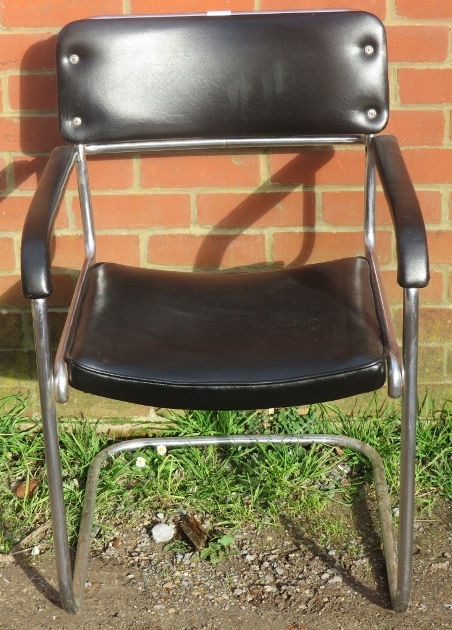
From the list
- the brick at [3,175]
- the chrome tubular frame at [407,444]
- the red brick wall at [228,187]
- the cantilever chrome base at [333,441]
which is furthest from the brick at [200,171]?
the chrome tubular frame at [407,444]

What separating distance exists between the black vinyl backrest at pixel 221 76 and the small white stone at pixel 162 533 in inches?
34.9

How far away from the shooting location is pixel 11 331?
2436 millimetres

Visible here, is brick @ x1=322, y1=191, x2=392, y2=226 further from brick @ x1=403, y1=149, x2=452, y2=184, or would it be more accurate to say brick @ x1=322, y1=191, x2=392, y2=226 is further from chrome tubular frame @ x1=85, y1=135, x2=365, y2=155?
chrome tubular frame @ x1=85, y1=135, x2=365, y2=155

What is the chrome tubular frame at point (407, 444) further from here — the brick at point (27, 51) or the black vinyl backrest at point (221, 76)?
the brick at point (27, 51)

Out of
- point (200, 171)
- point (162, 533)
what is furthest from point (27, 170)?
point (162, 533)

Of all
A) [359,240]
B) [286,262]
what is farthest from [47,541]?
[359,240]

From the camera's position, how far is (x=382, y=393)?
8.18 feet

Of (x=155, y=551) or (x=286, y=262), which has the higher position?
(x=286, y=262)

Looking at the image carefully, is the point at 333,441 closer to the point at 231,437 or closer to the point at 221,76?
the point at 231,437

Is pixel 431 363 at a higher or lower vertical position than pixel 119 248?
lower

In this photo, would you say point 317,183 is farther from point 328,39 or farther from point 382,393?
point 382,393

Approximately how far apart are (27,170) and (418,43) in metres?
0.98

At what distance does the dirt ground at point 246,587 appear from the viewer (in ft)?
6.16

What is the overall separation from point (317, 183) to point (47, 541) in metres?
1.06
